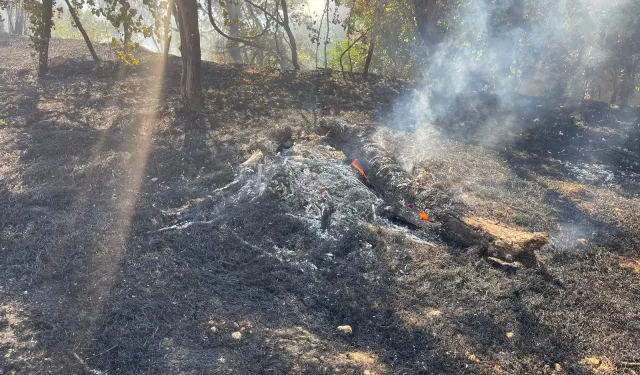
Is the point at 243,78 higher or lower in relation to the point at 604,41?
lower

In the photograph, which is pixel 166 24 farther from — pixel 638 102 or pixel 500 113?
pixel 638 102

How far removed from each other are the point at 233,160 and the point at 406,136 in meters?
2.98

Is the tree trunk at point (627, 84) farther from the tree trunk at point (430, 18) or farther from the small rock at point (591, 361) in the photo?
the small rock at point (591, 361)

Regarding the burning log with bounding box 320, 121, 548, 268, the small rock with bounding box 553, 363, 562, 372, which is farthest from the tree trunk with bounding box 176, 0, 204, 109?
the small rock with bounding box 553, 363, 562, 372

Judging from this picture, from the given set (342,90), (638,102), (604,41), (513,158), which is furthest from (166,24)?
(638,102)

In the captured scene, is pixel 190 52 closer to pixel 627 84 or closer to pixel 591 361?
pixel 591 361

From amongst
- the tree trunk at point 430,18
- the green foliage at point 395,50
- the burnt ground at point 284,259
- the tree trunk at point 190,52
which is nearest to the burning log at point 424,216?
the burnt ground at point 284,259

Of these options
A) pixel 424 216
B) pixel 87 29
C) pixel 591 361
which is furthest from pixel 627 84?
pixel 87 29

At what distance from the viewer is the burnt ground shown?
122 inches

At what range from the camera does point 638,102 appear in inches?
609

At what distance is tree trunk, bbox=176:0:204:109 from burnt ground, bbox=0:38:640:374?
0.61 m

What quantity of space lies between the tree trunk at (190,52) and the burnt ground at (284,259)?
610 millimetres

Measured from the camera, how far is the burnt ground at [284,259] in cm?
309

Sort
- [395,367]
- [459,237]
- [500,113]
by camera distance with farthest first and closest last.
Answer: [500,113] < [459,237] < [395,367]
